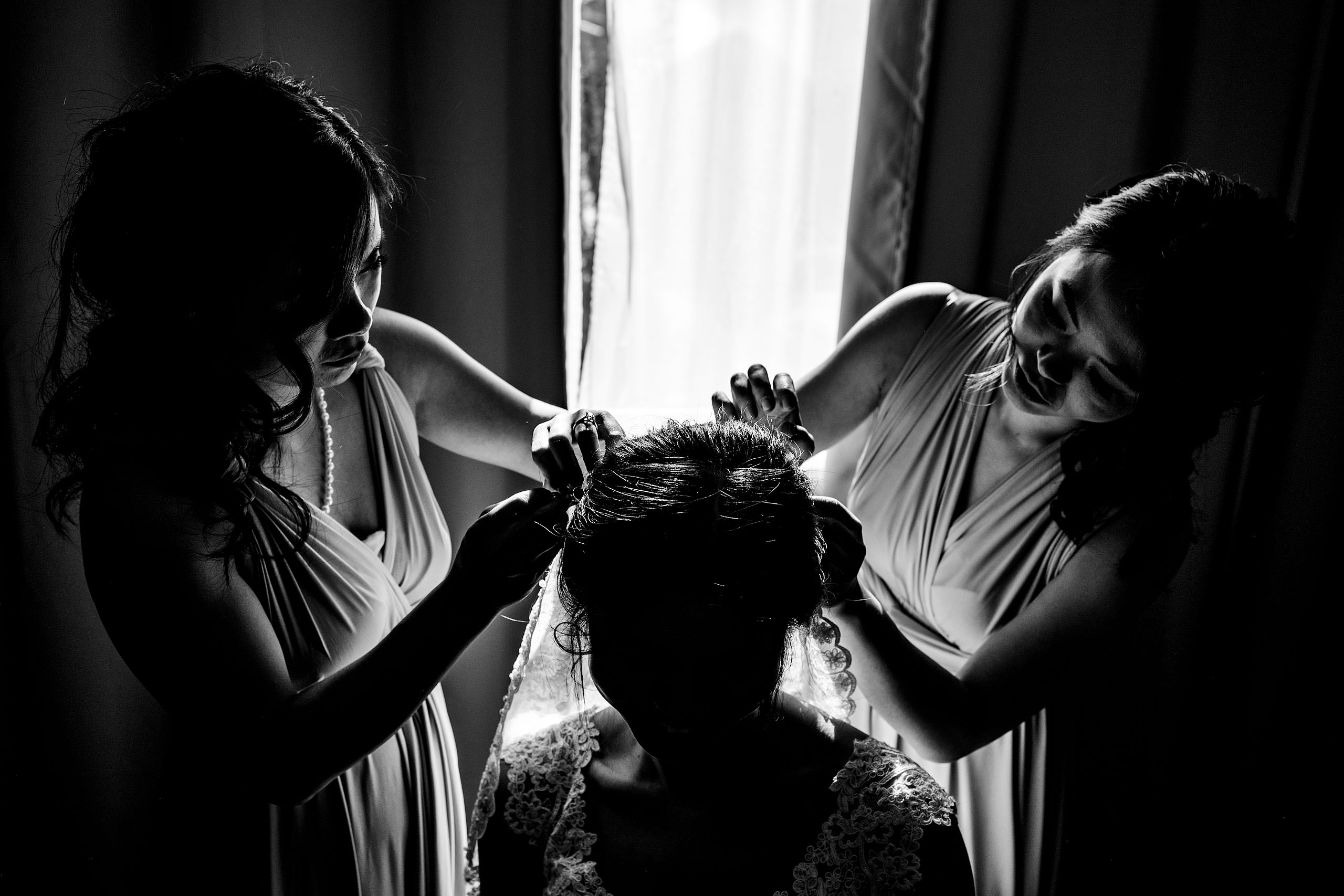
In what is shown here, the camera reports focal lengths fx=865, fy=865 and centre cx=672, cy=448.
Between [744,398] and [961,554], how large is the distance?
46 cm

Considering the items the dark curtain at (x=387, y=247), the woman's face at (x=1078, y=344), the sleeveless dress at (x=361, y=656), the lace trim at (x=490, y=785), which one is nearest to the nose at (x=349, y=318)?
the sleeveless dress at (x=361, y=656)

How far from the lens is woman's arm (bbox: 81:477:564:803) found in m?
0.83

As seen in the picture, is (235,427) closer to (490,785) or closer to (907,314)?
(490,785)

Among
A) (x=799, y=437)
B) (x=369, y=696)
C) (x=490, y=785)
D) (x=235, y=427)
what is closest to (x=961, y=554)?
(x=799, y=437)

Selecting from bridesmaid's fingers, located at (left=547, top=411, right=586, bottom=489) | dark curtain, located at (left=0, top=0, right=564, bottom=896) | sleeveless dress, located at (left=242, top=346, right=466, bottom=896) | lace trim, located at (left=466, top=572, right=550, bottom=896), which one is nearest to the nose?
sleeveless dress, located at (left=242, top=346, right=466, bottom=896)

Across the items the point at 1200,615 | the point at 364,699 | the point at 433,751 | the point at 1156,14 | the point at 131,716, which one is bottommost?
the point at 131,716

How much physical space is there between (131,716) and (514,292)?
1.04 metres

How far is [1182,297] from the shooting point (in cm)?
96

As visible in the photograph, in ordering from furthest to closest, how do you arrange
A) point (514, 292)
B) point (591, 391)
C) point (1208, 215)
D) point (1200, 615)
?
point (1200, 615) < point (591, 391) < point (514, 292) < point (1208, 215)

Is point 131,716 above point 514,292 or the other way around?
the other way around

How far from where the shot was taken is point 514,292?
5.07 ft

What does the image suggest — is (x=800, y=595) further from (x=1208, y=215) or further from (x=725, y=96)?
(x=725, y=96)

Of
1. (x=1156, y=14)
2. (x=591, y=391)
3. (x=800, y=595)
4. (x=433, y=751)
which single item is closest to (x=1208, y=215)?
(x=800, y=595)

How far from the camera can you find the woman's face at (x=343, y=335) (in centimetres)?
90
